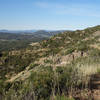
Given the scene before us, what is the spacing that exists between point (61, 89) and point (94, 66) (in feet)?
6.87

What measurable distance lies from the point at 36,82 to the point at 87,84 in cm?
133

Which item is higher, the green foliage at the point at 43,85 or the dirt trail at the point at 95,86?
the green foliage at the point at 43,85

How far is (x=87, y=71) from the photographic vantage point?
510cm

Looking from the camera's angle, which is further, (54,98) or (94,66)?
(94,66)

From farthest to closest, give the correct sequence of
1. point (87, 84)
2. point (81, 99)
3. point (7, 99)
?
point (87, 84) → point (81, 99) → point (7, 99)

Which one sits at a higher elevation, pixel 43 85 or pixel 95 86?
pixel 43 85

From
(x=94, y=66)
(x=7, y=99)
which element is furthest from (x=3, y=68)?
(x=7, y=99)

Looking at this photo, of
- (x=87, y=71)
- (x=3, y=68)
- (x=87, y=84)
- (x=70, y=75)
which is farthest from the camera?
(x=3, y=68)

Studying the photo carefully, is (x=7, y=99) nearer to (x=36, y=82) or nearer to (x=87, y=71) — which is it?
(x=36, y=82)

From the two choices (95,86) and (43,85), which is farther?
(95,86)

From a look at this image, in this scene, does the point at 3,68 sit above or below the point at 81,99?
below

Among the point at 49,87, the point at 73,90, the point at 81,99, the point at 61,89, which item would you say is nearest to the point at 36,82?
the point at 49,87

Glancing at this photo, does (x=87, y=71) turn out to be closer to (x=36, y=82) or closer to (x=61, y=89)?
(x=61, y=89)

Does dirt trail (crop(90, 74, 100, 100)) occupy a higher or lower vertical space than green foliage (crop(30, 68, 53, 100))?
lower
